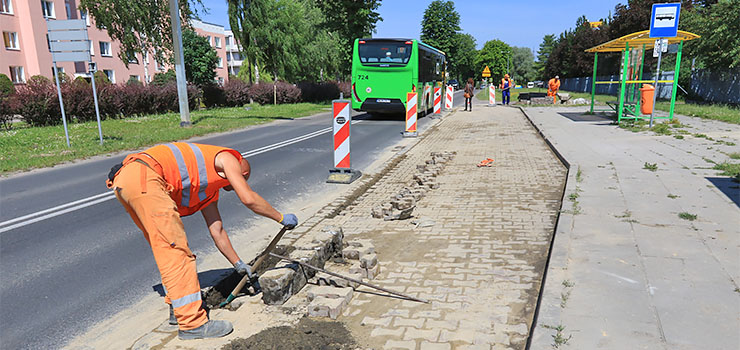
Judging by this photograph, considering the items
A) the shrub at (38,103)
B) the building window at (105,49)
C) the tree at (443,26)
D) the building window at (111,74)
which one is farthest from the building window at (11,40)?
the tree at (443,26)

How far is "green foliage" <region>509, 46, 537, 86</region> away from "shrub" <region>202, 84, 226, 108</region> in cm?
11071

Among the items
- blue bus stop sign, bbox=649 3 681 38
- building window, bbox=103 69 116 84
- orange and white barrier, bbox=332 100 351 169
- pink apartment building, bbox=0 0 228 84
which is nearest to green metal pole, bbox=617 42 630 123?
blue bus stop sign, bbox=649 3 681 38

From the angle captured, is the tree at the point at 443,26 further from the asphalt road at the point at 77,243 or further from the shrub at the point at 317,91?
the asphalt road at the point at 77,243

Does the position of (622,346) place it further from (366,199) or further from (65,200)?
(65,200)

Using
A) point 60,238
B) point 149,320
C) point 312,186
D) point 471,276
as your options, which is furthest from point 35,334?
point 312,186

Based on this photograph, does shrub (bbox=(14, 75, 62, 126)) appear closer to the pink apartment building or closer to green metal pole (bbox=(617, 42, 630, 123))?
the pink apartment building

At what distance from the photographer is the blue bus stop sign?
40.5ft

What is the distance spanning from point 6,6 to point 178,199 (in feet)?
134

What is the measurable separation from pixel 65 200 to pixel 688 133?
1444cm

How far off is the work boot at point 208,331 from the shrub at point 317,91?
34.8 metres

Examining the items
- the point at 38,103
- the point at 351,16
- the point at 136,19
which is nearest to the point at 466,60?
the point at 351,16

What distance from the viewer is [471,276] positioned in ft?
13.3

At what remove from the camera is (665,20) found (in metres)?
12.5

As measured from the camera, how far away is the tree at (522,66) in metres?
128
